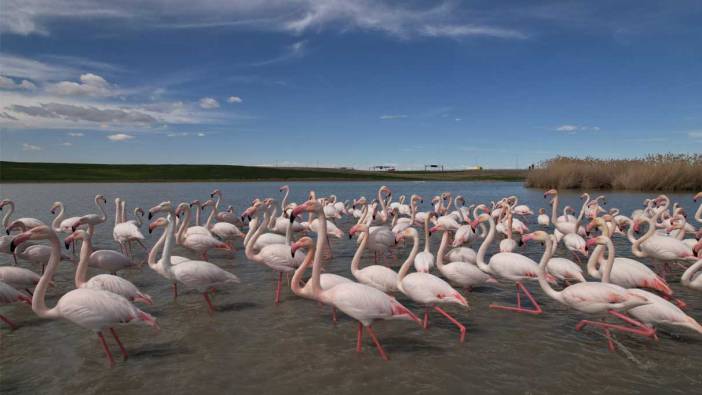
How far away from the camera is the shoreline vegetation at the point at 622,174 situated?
34625 millimetres

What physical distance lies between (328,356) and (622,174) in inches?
1573

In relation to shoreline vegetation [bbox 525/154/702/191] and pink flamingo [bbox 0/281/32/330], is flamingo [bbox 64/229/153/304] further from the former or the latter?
shoreline vegetation [bbox 525/154/702/191]

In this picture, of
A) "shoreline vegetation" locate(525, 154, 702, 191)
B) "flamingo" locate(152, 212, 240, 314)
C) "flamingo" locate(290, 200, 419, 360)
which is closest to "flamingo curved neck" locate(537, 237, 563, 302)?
"flamingo" locate(290, 200, 419, 360)

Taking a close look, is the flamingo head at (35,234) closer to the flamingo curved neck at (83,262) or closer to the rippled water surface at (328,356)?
the flamingo curved neck at (83,262)

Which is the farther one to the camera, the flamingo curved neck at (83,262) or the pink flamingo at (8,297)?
the flamingo curved neck at (83,262)

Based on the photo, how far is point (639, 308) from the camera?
605cm

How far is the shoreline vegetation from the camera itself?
34.6m

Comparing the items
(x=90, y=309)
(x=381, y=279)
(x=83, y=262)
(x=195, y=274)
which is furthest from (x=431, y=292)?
(x=83, y=262)

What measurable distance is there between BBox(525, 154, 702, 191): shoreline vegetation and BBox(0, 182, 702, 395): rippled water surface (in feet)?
109

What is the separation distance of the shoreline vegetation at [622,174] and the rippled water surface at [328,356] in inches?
1309

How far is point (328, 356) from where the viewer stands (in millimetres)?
5969

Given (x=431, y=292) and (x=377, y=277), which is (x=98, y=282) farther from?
(x=431, y=292)

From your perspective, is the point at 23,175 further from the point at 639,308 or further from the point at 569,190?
the point at 639,308

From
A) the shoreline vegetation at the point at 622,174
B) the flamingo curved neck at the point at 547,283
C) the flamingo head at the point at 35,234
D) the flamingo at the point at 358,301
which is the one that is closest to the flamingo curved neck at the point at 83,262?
the flamingo head at the point at 35,234
